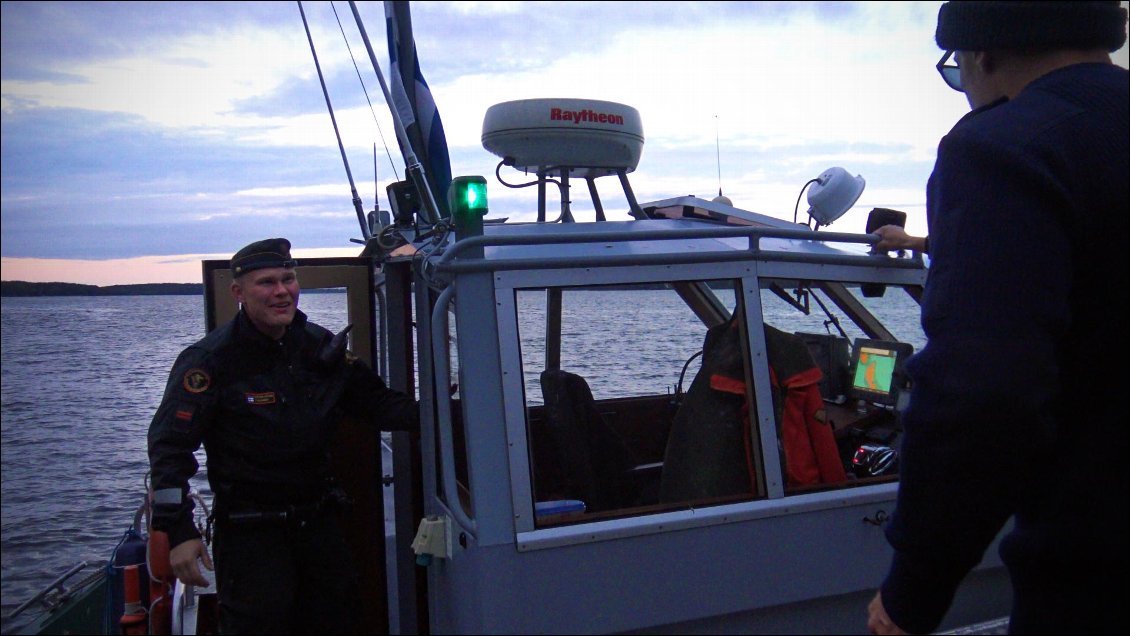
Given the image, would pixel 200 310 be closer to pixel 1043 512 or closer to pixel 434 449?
pixel 434 449

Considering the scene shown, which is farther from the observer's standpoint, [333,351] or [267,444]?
[333,351]

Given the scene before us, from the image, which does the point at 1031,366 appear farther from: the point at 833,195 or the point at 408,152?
the point at 833,195

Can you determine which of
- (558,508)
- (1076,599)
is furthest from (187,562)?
(1076,599)

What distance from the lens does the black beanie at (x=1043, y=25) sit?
1069 mm

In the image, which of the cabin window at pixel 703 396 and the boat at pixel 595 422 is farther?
the cabin window at pixel 703 396

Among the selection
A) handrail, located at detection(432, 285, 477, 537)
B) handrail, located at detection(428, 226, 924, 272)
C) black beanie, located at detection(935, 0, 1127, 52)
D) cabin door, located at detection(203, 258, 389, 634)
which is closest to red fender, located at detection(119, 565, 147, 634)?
cabin door, located at detection(203, 258, 389, 634)

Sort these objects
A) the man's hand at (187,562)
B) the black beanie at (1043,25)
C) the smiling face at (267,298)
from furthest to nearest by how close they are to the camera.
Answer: the smiling face at (267,298), the man's hand at (187,562), the black beanie at (1043,25)

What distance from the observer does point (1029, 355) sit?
91 centimetres

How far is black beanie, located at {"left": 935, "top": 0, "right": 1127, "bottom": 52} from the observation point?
1069 millimetres

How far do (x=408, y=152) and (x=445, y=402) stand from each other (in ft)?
3.76

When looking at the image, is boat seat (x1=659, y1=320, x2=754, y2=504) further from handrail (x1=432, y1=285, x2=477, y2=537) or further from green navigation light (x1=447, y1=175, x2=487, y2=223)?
green navigation light (x1=447, y1=175, x2=487, y2=223)

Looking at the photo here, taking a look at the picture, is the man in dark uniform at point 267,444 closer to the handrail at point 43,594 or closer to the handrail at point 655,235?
the handrail at point 655,235

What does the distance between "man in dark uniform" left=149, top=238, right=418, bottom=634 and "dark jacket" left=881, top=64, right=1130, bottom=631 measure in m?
2.48

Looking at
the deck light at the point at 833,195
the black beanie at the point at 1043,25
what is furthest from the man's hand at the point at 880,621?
the deck light at the point at 833,195
